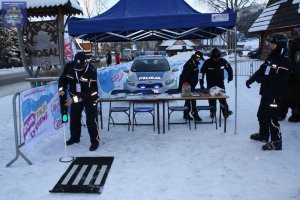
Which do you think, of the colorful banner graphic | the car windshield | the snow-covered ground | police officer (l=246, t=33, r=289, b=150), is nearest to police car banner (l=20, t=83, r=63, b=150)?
the snow-covered ground

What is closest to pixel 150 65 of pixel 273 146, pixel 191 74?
pixel 191 74

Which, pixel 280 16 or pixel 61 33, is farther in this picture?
pixel 280 16

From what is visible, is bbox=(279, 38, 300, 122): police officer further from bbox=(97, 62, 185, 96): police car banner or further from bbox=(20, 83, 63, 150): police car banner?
bbox=(97, 62, 185, 96): police car banner

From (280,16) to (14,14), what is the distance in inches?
638

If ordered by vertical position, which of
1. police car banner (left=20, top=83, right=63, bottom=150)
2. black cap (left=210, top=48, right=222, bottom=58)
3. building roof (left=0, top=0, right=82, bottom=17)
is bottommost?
police car banner (left=20, top=83, right=63, bottom=150)

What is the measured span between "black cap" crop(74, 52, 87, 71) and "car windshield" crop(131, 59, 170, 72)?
5432mm

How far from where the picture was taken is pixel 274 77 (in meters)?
5.73

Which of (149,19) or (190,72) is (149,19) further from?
(190,72)

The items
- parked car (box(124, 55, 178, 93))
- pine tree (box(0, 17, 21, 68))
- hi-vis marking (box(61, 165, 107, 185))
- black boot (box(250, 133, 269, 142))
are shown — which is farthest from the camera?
pine tree (box(0, 17, 21, 68))

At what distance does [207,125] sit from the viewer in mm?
8047

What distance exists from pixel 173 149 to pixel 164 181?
5.04 feet

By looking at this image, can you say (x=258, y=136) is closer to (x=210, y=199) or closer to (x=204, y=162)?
(x=204, y=162)

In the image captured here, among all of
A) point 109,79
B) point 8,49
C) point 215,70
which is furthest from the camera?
point 8,49

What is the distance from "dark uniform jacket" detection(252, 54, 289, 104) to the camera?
566 cm
